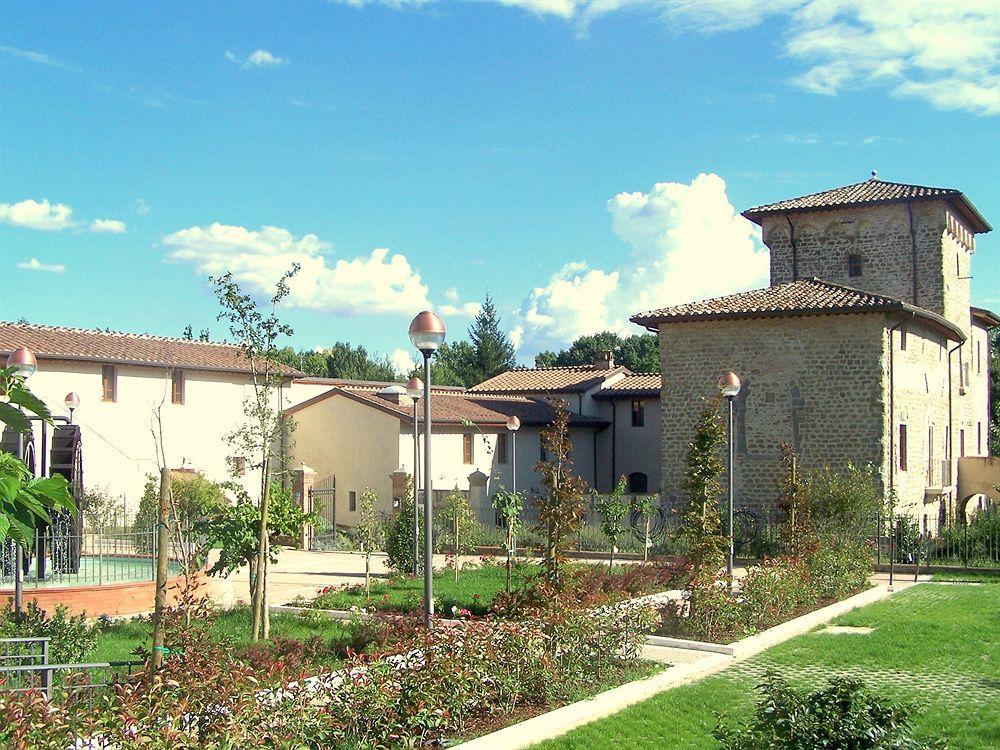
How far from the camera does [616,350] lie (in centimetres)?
7306

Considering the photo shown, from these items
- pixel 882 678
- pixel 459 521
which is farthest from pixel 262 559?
pixel 459 521

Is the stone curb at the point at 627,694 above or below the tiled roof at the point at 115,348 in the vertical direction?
below

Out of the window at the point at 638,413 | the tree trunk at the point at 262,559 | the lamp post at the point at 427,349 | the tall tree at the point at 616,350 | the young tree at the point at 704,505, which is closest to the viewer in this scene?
the lamp post at the point at 427,349

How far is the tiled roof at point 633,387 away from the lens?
3703cm

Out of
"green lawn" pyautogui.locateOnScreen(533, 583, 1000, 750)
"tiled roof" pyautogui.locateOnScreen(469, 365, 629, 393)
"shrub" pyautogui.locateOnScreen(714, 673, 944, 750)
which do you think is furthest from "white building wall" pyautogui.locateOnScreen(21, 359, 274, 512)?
"shrub" pyautogui.locateOnScreen(714, 673, 944, 750)

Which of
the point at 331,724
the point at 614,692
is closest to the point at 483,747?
the point at 331,724

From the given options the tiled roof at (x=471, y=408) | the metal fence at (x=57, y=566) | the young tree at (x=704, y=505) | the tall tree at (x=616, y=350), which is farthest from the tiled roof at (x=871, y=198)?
the tall tree at (x=616, y=350)

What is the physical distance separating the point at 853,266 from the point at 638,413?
10337mm

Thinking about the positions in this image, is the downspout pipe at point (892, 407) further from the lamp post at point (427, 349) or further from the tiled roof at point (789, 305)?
the lamp post at point (427, 349)

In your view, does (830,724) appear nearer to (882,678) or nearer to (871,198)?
(882,678)

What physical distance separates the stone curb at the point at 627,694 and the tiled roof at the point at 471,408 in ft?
57.6

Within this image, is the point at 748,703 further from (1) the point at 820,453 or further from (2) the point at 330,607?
(1) the point at 820,453

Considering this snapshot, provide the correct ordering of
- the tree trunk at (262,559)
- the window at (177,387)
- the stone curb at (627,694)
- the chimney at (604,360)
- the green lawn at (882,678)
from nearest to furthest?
the stone curb at (627,694)
the green lawn at (882,678)
the tree trunk at (262,559)
the window at (177,387)
the chimney at (604,360)

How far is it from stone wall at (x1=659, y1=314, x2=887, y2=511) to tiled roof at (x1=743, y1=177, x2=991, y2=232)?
240 inches
